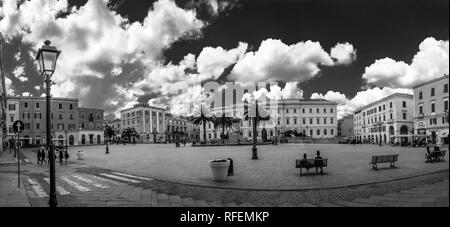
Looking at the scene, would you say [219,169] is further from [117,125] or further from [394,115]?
[117,125]

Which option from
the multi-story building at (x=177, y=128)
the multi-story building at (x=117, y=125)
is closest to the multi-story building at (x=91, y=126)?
the multi-story building at (x=177, y=128)

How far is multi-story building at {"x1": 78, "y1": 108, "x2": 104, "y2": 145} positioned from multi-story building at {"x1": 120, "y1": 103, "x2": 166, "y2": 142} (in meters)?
17.2

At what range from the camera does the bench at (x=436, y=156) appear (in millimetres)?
16703

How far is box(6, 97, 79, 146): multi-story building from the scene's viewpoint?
74.6 meters

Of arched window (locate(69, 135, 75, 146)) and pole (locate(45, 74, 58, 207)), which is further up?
pole (locate(45, 74, 58, 207))

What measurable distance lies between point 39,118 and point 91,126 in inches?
675

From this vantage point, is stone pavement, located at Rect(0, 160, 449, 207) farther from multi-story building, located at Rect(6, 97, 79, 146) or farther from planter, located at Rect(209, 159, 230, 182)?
multi-story building, located at Rect(6, 97, 79, 146)

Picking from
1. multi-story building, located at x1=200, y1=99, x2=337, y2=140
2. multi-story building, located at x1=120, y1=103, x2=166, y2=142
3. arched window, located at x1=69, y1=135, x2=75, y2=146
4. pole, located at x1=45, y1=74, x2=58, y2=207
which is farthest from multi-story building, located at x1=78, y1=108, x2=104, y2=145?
pole, located at x1=45, y1=74, x2=58, y2=207

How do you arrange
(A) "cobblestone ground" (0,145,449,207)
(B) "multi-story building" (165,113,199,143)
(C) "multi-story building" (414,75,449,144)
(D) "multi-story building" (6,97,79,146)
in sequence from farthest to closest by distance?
(B) "multi-story building" (165,113,199,143) < (D) "multi-story building" (6,97,79,146) < (A) "cobblestone ground" (0,145,449,207) < (C) "multi-story building" (414,75,449,144)

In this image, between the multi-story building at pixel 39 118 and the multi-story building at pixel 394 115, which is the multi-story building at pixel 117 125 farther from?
the multi-story building at pixel 394 115

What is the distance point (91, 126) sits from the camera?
92.9 m
